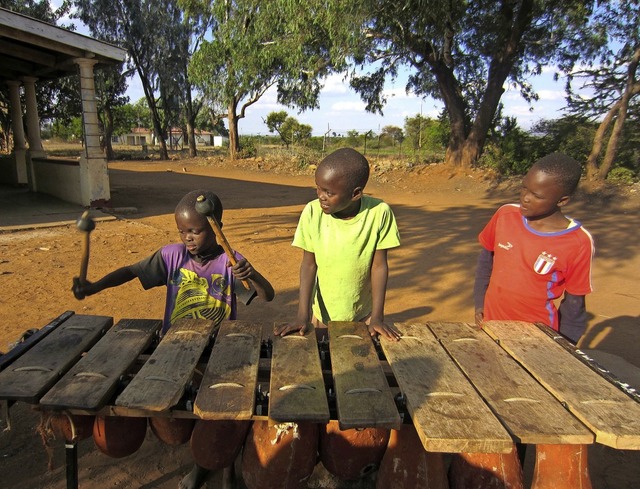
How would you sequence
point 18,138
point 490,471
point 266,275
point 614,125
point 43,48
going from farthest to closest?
point 614,125 < point 18,138 < point 43,48 < point 266,275 < point 490,471

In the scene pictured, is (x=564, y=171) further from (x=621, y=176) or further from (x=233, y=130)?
(x=233, y=130)

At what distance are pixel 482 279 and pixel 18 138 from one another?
13019 mm

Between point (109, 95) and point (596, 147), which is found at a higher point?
point (109, 95)

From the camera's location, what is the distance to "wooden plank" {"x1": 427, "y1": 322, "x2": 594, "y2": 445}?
137cm

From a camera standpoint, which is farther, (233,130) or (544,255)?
(233,130)

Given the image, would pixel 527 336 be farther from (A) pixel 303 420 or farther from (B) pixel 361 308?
Result: (A) pixel 303 420

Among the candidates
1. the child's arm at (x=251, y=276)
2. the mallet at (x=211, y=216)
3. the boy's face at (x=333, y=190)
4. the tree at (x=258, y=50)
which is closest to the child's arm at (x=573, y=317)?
the boy's face at (x=333, y=190)

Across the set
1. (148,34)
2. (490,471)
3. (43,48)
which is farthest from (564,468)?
(148,34)

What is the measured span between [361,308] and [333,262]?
0.31m

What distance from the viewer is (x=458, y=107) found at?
15.9 meters

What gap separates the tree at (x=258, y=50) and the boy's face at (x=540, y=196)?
37.1 ft

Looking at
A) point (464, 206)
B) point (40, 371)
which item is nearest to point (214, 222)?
point (40, 371)

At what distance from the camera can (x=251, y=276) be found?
6.75ft

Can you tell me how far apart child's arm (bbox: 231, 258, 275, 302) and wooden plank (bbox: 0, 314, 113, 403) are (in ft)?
2.21
